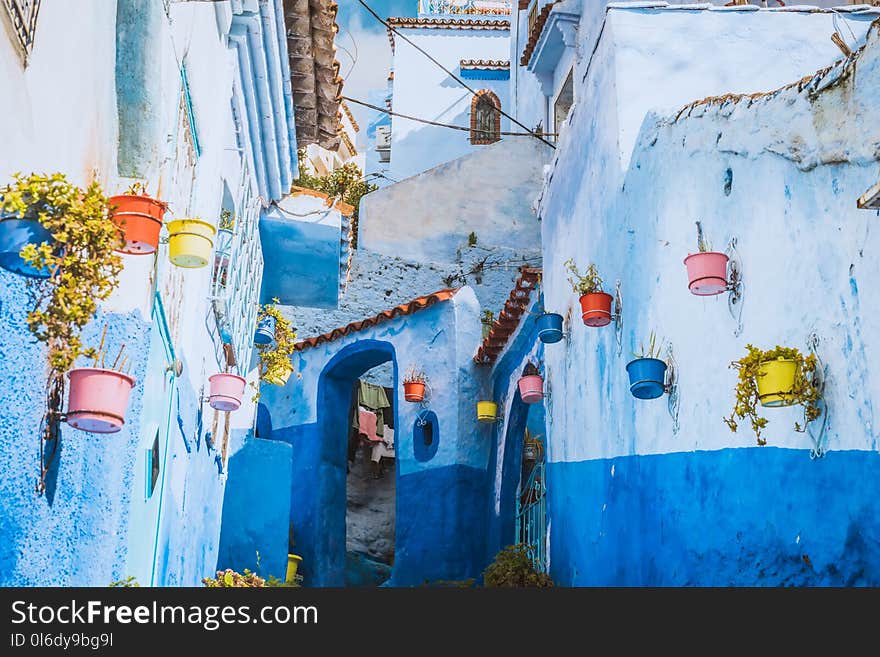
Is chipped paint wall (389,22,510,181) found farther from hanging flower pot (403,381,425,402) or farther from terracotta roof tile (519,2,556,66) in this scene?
hanging flower pot (403,381,425,402)

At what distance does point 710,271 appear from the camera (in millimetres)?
6762

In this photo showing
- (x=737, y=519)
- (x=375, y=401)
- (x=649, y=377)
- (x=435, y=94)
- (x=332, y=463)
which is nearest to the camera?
(x=737, y=519)

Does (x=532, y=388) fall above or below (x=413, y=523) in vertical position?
above

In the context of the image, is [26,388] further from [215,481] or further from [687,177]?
[215,481]

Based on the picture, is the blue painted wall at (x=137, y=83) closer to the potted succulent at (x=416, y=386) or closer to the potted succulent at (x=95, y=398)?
the potted succulent at (x=95, y=398)

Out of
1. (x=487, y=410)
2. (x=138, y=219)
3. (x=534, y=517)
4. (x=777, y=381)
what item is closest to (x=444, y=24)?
(x=487, y=410)

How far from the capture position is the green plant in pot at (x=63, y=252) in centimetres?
398

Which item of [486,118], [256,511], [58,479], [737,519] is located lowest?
[58,479]

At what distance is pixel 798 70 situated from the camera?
982 cm

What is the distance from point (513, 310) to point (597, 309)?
5.63 m

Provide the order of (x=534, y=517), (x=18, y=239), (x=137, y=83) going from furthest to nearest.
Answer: (x=534, y=517) → (x=137, y=83) → (x=18, y=239)

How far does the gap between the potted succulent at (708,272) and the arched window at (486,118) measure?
20.6 m

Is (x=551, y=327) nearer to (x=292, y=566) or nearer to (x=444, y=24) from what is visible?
(x=292, y=566)

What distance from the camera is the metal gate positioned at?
13.8 metres
